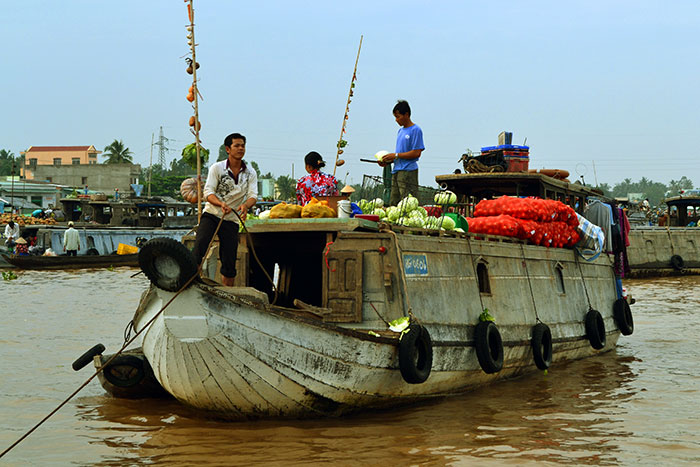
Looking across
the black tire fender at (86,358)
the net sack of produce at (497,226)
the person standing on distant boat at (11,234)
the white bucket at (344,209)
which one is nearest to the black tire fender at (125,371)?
the black tire fender at (86,358)

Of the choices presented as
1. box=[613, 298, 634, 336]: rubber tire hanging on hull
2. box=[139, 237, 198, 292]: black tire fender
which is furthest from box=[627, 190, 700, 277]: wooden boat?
box=[139, 237, 198, 292]: black tire fender

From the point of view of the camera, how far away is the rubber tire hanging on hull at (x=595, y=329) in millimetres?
10202

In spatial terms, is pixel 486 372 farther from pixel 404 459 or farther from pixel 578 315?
pixel 578 315

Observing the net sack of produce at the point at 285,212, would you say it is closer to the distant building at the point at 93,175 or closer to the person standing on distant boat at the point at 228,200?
the person standing on distant boat at the point at 228,200

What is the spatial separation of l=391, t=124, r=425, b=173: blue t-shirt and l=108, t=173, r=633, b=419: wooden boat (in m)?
1.25

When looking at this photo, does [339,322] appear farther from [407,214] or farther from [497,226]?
[497,226]

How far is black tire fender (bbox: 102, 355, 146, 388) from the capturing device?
696 centimetres

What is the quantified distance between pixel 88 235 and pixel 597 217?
1117 inches

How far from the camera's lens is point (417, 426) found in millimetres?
6293

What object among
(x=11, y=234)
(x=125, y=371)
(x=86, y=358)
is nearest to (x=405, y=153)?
(x=125, y=371)

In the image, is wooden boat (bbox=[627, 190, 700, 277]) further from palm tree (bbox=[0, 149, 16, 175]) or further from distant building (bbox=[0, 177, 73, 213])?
palm tree (bbox=[0, 149, 16, 175])

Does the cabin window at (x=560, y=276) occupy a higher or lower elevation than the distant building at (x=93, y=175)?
lower

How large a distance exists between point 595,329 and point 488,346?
3507 mm

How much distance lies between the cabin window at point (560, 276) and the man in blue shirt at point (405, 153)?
241 cm
